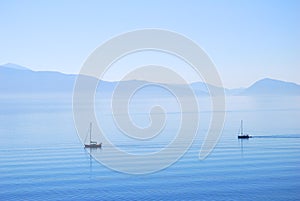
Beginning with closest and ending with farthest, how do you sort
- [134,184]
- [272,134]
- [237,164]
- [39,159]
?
[134,184]
[237,164]
[39,159]
[272,134]

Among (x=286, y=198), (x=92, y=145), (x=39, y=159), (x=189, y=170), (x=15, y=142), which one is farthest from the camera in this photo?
(x=15, y=142)

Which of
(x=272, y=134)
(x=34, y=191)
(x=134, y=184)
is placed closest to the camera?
(x=34, y=191)

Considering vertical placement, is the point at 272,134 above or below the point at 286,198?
above

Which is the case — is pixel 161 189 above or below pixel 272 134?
below

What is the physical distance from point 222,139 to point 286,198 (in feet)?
145

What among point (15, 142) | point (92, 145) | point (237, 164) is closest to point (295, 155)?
point (237, 164)

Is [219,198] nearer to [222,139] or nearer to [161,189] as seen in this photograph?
[161,189]

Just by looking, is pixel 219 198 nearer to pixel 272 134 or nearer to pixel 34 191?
pixel 34 191

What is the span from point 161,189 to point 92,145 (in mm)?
33787

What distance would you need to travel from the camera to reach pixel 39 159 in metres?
62.8

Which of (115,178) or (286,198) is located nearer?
(286,198)

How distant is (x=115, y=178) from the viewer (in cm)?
5062

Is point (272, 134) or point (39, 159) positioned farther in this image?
point (272, 134)

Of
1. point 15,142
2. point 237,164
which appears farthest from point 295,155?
point 15,142
